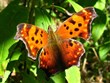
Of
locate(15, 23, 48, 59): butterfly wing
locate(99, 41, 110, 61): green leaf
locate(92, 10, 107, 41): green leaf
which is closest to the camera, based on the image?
locate(15, 23, 48, 59): butterfly wing

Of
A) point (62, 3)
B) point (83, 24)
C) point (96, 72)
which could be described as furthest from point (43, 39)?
point (96, 72)

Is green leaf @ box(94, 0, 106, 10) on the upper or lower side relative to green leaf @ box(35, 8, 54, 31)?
upper

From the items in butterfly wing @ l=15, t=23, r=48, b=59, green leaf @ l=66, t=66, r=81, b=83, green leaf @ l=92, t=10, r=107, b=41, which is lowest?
green leaf @ l=66, t=66, r=81, b=83

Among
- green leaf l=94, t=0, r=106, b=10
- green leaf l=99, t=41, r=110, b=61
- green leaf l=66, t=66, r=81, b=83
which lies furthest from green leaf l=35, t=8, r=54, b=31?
green leaf l=99, t=41, r=110, b=61

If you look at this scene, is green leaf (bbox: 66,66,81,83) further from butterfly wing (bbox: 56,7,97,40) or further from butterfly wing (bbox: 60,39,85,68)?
butterfly wing (bbox: 56,7,97,40)

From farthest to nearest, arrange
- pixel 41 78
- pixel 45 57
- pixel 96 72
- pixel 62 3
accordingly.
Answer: pixel 96 72
pixel 62 3
pixel 41 78
pixel 45 57

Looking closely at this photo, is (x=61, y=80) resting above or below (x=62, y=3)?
below

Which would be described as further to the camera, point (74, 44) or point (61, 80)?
point (61, 80)

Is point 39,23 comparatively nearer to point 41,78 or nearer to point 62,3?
point 41,78
